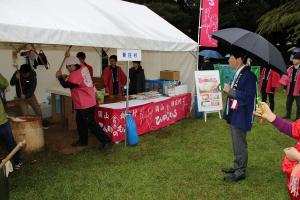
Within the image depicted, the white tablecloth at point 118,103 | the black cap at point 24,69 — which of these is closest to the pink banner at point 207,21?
the white tablecloth at point 118,103

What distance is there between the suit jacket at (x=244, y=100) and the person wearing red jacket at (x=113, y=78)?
15.5 ft

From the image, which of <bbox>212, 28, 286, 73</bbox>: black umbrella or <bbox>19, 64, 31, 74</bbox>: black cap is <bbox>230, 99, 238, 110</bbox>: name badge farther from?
<bbox>19, 64, 31, 74</bbox>: black cap

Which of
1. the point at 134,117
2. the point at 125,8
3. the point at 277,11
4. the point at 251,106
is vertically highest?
the point at 277,11

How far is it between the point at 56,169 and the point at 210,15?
6147 millimetres

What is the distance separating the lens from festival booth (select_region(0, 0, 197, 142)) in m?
4.29

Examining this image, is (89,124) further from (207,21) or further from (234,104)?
(207,21)

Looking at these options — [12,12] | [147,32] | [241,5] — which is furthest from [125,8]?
[241,5]

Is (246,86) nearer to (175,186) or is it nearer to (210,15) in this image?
(175,186)

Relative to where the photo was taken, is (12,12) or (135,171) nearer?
(12,12)

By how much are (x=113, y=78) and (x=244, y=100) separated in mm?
4900

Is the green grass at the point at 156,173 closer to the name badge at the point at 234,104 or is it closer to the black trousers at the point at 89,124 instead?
the black trousers at the point at 89,124

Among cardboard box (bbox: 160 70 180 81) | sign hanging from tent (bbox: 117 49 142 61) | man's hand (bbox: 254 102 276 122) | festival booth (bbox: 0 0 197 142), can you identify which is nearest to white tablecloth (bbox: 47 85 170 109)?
festival booth (bbox: 0 0 197 142)

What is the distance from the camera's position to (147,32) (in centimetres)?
663

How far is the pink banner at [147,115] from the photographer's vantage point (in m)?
6.39
